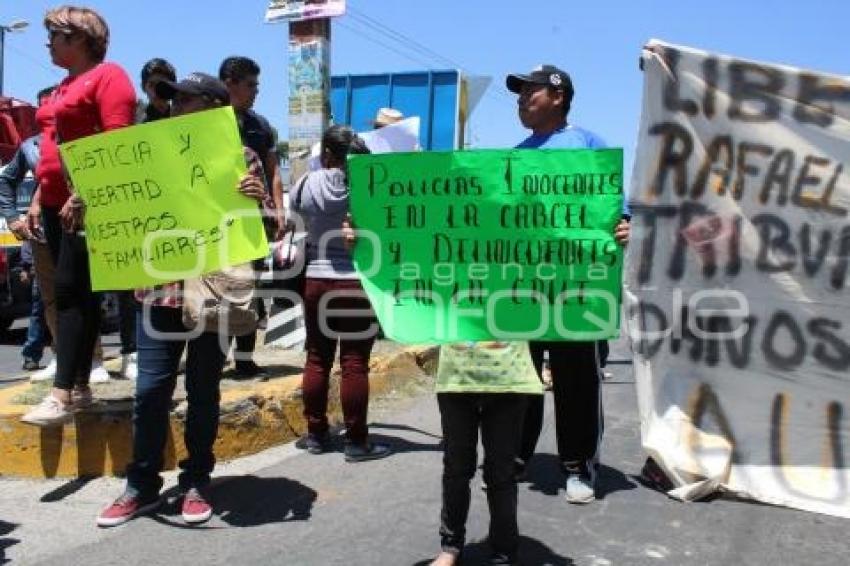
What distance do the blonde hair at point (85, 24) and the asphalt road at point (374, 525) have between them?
208 centimetres

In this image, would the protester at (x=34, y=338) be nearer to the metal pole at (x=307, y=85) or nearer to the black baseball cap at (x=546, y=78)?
the metal pole at (x=307, y=85)

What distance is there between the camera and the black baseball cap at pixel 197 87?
3688mm

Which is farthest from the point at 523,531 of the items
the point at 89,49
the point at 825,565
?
the point at 89,49

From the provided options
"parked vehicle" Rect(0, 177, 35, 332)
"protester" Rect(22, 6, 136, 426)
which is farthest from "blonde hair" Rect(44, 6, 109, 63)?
"parked vehicle" Rect(0, 177, 35, 332)

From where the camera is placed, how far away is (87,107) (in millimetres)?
3986

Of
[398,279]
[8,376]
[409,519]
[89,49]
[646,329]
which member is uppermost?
[89,49]

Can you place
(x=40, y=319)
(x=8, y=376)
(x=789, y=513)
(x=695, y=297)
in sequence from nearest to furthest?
(x=789, y=513)
(x=695, y=297)
(x=40, y=319)
(x=8, y=376)

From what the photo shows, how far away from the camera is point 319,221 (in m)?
4.78

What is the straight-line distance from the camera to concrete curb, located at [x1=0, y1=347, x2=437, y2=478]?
4.41 m

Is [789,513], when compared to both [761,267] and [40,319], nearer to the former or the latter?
[761,267]

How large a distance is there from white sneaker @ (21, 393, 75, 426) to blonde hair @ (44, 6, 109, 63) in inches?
63.9

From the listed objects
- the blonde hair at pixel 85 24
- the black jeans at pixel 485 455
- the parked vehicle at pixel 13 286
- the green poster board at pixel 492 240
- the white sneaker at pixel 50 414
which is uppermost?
the blonde hair at pixel 85 24

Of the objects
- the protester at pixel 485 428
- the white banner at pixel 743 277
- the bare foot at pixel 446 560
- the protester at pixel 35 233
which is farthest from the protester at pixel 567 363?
the protester at pixel 35 233

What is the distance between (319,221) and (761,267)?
7.37 feet
